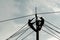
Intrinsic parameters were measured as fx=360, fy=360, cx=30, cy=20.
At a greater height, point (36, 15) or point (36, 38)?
point (36, 15)

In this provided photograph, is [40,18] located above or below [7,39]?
above

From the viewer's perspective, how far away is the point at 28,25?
7775 cm

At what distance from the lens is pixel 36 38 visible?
77312 mm

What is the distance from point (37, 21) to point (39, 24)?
30.4 inches

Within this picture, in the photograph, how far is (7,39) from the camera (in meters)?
79.1

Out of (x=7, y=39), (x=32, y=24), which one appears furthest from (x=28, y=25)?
(x=7, y=39)

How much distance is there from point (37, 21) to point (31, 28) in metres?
1.99

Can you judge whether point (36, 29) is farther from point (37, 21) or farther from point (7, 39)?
point (7, 39)

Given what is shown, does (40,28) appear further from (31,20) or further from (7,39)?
(7,39)

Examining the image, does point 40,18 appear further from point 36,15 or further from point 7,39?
point 7,39

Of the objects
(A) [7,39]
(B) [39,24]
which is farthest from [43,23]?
(A) [7,39]

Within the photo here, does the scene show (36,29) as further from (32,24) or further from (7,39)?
(7,39)

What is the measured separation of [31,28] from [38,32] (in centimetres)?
173

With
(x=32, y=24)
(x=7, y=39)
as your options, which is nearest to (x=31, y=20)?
(x=32, y=24)
